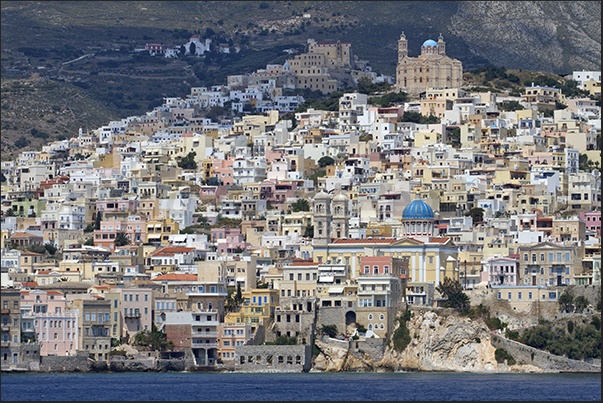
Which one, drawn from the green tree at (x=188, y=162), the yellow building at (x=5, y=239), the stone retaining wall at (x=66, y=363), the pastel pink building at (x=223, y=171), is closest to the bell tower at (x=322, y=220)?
the stone retaining wall at (x=66, y=363)

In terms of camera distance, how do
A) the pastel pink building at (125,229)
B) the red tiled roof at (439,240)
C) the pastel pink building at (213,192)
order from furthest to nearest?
the pastel pink building at (213,192) < the pastel pink building at (125,229) < the red tiled roof at (439,240)

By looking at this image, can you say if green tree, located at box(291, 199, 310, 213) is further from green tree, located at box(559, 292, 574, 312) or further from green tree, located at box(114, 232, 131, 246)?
green tree, located at box(559, 292, 574, 312)

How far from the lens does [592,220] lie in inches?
4774

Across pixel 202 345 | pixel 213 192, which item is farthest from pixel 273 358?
pixel 213 192

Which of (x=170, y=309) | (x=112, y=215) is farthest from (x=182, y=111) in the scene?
(x=170, y=309)

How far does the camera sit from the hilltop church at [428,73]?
173750 millimetres

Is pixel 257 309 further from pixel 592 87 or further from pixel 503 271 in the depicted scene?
pixel 592 87

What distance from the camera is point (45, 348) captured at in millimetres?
100375

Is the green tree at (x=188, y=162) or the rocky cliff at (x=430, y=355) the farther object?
the green tree at (x=188, y=162)

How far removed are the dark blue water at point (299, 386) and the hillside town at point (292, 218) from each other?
13.6ft

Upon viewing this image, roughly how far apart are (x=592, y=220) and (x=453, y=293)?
75.1 feet

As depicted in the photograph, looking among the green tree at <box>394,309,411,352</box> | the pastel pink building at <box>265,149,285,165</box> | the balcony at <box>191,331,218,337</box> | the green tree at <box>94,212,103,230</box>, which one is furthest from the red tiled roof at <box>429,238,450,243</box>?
the pastel pink building at <box>265,149,285,165</box>

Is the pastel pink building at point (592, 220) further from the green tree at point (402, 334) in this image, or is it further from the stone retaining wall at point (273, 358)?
the stone retaining wall at point (273, 358)

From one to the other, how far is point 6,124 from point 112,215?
6995 centimetres
